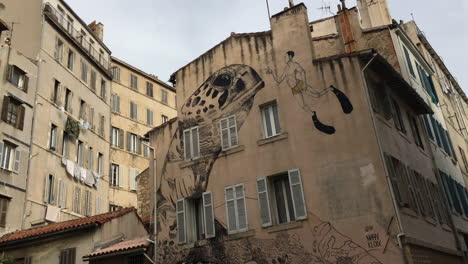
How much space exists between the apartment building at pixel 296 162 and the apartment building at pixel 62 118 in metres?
10.4

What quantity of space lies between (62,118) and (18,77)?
3715mm

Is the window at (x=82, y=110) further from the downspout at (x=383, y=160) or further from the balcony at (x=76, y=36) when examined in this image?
the downspout at (x=383, y=160)

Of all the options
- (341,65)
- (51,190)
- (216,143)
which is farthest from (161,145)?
(51,190)

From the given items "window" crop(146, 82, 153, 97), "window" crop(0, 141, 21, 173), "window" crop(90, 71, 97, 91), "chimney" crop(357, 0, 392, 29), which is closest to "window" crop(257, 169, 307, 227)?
"chimney" crop(357, 0, 392, 29)

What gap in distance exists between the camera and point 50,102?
2822 centimetres

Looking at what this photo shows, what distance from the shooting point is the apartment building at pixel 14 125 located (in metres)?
23.6

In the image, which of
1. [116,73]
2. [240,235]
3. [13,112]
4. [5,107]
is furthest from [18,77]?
[240,235]

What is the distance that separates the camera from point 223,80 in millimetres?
17828

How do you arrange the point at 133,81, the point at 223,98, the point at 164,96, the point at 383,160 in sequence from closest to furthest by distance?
the point at 383,160 → the point at 223,98 → the point at 133,81 → the point at 164,96

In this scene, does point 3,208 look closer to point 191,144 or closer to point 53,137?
point 53,137

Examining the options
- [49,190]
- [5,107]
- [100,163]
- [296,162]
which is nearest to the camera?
[296,162]

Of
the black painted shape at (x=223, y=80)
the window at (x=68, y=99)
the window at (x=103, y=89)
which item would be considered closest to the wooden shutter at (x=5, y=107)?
the window at (x=68, y=99)

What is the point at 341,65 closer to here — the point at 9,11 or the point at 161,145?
the point at 161,145

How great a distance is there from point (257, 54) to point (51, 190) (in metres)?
15.9
